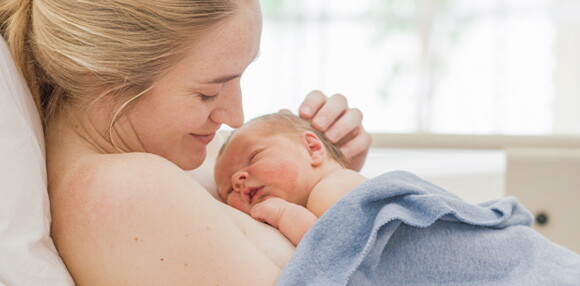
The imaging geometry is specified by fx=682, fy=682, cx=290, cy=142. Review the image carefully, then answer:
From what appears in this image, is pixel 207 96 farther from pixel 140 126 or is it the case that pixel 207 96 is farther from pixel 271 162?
pixel 271 162

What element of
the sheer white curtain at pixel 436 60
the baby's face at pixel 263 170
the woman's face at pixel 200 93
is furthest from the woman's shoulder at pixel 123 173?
the sheer white curtain at pixel 436 60

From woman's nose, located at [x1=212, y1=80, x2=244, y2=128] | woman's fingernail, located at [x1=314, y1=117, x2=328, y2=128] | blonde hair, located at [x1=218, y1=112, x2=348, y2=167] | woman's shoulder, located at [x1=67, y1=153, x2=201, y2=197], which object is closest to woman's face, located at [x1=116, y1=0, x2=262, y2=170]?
woman's nose, located at [x1=212, y1=80, x2=244, y2=128]

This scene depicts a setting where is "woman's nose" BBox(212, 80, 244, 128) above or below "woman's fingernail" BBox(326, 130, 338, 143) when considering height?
→ above

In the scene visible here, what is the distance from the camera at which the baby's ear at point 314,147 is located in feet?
4.74

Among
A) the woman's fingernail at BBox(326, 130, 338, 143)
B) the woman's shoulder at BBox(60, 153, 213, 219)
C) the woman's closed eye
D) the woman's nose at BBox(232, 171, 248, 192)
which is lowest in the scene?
the woman's nose at BBox(232, 171, 248, 192)

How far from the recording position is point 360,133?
67.6 inches

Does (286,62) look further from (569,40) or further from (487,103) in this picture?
(569,40)

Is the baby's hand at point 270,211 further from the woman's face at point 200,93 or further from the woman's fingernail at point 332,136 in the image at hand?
the woman's fingernail at point 332,136

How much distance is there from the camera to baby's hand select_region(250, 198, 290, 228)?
1245 mm

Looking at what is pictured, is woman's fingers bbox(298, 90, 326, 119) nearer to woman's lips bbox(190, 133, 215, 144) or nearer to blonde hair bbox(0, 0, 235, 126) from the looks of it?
woman's lips bbox(190, 133, 215, 144)

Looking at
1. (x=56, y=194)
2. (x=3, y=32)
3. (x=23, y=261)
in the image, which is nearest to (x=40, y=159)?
(x=56, y=194)

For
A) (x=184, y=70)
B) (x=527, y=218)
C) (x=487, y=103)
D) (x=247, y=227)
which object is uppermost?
(x=184, y=70)

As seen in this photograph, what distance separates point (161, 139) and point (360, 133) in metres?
0.66

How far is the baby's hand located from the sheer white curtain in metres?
3.70
